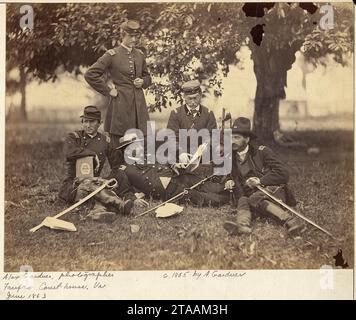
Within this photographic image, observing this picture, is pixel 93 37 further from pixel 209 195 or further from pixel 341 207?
pixel 341 207

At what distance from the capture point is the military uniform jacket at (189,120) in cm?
552

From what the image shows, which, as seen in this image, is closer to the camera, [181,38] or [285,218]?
[285,218]

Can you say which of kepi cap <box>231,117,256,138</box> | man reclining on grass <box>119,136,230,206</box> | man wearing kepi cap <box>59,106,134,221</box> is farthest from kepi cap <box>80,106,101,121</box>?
kepi cap <box>231,117,256,138</box>

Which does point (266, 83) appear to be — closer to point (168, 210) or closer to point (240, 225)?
point (240, 225)

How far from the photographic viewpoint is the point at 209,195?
216 inches

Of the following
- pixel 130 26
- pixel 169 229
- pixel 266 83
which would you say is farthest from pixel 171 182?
pixel 130 26

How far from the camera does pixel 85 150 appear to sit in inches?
216

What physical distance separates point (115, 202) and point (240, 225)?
4.30 feet

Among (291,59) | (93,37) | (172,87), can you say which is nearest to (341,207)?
(291,59)

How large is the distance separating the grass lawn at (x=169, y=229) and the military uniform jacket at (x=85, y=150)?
82 millimetres

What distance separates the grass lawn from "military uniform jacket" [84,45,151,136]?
0.51 m

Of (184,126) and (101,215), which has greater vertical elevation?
(184,126)

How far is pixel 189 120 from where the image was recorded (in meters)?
5.53

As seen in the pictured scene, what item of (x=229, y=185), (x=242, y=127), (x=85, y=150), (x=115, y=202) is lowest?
(x=115, y=202)
